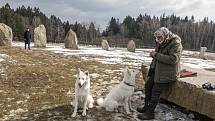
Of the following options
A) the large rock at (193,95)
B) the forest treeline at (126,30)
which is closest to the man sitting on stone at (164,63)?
the large rock at (193,95)

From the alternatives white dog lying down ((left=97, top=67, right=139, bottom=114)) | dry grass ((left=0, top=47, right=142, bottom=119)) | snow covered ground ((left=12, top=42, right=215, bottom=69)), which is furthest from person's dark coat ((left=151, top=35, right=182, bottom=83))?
snow covered ground ((left=12, top=42, right=215, bottom=69))

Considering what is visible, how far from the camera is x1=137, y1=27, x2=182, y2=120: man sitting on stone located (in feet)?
32.2

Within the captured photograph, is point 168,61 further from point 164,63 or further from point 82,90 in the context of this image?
point 82,90

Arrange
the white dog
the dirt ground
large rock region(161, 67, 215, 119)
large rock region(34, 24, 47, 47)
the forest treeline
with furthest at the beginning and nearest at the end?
1. the forest treeline
2. large rock region(34, 24, 47, 47)
3. the dirt ground
4. the white dog
5. large rock region(161, 67, 215, 119)

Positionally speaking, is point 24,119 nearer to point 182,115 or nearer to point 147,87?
point 147,87

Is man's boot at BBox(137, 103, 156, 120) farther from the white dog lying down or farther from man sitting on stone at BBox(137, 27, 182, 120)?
the white dog lying down

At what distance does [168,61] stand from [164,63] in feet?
0.63

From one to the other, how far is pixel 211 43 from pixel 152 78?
11402 cm

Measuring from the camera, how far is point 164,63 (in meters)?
9.91

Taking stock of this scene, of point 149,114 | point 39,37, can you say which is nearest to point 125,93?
point 149,114

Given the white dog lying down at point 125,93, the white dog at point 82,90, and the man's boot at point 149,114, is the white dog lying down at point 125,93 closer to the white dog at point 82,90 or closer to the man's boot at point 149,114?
the man's boot at point 149,114

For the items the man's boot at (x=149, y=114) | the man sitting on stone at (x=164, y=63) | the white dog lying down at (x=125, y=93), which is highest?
the man sitting on stone at (x=164, y=63)

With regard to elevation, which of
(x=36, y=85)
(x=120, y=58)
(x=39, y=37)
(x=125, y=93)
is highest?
(x=39, y=37)

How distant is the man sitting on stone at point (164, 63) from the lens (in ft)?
32.2
